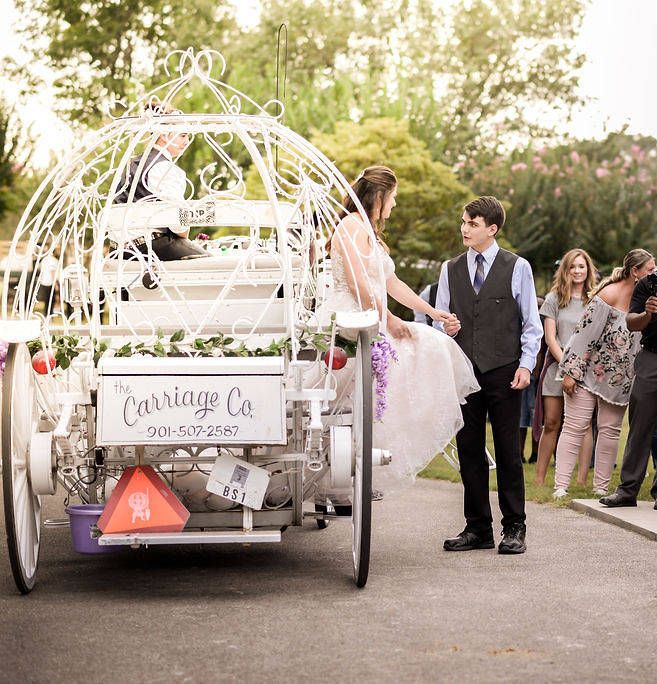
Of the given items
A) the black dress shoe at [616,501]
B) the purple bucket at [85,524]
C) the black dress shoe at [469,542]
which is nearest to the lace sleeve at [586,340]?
the black dress shoe at [616,501]

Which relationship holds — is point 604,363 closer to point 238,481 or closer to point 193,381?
point 238,481

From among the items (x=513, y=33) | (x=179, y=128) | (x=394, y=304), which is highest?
(x=513, y=33)

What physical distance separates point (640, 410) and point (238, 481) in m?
4.25

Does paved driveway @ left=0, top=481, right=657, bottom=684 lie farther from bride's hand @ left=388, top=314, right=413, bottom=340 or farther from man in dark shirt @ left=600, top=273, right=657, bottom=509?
bride's hand @ left=388, top=314, right=413, bottom=340

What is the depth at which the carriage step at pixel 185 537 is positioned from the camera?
7137mm

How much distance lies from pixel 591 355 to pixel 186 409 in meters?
5.36

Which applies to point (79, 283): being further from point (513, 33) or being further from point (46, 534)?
point (513, 33)

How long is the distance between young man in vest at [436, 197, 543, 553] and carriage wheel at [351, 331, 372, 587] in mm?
1395

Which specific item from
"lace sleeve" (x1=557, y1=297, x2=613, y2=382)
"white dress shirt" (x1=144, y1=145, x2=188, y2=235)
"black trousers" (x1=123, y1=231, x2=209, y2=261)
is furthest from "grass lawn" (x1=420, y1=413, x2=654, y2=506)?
"white dress shirt" (x1=144, y1=145, x2=188, y2=235)

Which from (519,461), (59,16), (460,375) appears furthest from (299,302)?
(59,16)

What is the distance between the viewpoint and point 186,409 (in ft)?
23.1

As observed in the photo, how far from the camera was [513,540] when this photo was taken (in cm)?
869

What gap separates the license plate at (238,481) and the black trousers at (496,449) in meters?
1.87

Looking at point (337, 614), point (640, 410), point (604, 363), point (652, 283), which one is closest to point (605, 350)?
point (604, 363)
